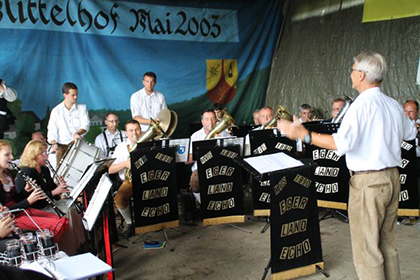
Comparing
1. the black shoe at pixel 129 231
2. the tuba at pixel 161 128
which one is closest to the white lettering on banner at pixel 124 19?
the tuba at pixel 161 128

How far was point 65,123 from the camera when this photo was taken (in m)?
6.37

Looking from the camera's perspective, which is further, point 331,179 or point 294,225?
point 331,179

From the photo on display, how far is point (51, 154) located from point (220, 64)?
4.40 meters

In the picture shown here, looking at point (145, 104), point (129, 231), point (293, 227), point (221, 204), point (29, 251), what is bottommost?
point (129, 231)

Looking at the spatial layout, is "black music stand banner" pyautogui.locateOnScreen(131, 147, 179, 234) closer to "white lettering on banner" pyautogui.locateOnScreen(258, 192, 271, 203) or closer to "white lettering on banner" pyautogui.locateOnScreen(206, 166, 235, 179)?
"white lettering on banner" pyautogui.locateOnScreen(206, 166, 235, 179)

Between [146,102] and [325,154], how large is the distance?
3436 mm

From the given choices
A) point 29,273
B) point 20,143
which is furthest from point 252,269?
point 20,143

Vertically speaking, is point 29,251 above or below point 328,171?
above

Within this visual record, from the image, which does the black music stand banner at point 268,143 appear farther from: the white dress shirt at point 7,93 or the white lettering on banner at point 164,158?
the white dress shirt at point 7,93

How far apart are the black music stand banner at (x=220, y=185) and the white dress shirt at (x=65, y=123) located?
2.32 metres

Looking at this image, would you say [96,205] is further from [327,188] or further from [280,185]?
[327,188]

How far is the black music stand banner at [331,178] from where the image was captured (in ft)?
17.3

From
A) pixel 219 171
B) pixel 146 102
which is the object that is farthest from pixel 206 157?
pixel 146 102

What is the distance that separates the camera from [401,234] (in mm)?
4945
